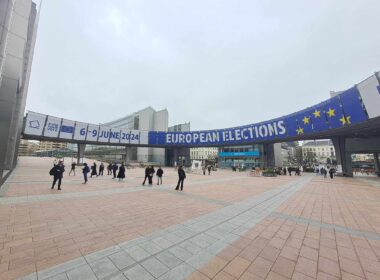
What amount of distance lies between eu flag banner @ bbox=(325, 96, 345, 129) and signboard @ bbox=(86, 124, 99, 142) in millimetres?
40504

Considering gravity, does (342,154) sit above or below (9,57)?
below

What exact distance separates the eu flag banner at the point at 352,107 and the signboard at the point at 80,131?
138 feet

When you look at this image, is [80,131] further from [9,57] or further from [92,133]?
[9,57]

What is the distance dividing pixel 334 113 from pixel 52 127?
142 ft

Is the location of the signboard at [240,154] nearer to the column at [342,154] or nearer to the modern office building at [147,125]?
the modern office building at [147,125]

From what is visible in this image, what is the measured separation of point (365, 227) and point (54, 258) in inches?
335

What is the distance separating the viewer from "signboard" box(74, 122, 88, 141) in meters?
34.8

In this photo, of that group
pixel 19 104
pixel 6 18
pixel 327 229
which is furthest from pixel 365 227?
pixel 19 104

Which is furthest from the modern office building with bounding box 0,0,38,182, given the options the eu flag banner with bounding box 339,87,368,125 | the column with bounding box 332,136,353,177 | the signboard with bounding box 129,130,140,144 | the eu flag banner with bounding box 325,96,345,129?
the column with bounding box 332,136,353,177

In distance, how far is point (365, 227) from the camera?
215 inches

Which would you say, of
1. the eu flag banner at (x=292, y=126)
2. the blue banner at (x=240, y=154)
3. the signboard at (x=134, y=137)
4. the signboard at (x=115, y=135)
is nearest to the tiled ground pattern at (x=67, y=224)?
the eu flag banner at (x=292, y=126)

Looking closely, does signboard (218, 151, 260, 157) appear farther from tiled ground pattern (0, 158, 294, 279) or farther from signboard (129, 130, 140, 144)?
tiled ground pattern (0, 158, 294, 279)

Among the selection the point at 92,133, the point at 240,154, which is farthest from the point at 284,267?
the point at 240,154

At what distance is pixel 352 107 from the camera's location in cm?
1681
